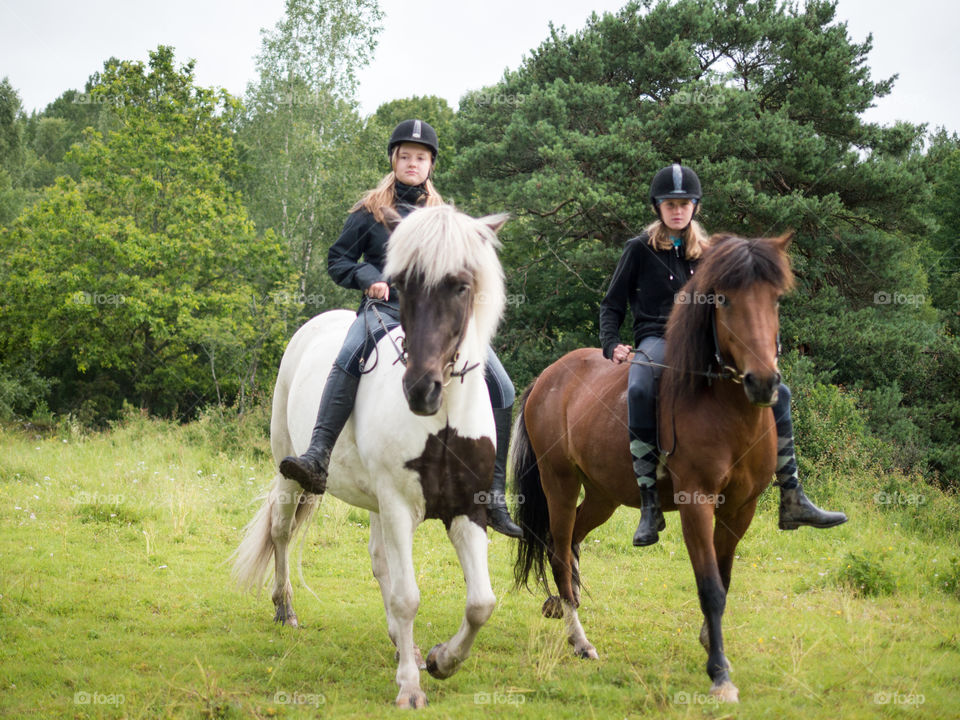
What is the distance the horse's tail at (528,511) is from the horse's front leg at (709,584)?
1912mm

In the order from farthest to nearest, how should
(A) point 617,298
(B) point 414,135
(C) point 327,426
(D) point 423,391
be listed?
(A) point 617,298
(B) point 414,135
(C) point 327,426
(D) point 423,391

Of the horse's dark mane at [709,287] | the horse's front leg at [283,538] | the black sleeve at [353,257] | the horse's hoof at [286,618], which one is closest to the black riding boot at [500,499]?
the horse's dark mane at [709,287]

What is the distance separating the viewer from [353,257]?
5.21 meters

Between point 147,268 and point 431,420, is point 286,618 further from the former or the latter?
point 147,268

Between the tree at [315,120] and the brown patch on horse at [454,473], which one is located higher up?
the tree at [315,120]

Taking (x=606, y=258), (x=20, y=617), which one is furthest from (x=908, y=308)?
(x=20, y=617)

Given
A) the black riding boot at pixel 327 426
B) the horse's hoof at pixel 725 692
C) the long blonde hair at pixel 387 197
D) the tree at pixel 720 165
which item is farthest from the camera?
the tree at pixel 720 165

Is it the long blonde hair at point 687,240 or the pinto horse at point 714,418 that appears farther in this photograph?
the long blonde hair at point 687,240

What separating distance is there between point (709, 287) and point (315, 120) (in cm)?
2469

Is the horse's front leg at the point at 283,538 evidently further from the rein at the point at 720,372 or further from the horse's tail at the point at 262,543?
the rein at the point at 720,372

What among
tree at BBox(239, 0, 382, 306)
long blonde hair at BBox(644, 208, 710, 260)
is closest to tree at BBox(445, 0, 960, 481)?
tree at BBox(239, 0, 382, 306)

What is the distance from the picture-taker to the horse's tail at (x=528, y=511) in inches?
244

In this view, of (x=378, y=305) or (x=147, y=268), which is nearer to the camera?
(x=378, y=305)

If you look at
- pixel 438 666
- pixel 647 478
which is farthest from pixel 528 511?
pixel 438 666
